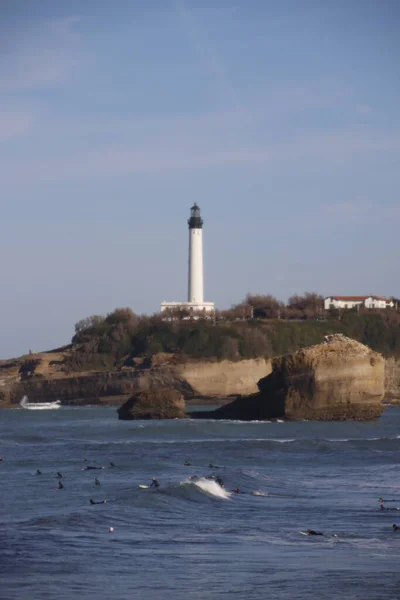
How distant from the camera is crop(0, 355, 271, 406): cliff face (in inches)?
5084

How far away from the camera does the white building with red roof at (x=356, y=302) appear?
163125 mm

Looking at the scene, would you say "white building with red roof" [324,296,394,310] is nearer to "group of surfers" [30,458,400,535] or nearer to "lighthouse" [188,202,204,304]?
"lighthouse" [188,202,204,304]

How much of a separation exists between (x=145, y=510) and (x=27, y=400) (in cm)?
10100

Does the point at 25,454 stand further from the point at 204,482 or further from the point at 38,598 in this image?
the point at 38,598

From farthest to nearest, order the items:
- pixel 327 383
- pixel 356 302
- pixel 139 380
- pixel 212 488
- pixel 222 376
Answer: pixel 356 302, pixel 222 376, pixel 139 380, pixel 327 383, pixel 212 488

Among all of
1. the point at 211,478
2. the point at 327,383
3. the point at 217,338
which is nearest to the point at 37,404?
the point at 217,338

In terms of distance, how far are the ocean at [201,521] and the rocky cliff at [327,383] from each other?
14.9 metres

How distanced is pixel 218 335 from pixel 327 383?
55.6m

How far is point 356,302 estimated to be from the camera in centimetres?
16438

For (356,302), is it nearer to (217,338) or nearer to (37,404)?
(217,338)

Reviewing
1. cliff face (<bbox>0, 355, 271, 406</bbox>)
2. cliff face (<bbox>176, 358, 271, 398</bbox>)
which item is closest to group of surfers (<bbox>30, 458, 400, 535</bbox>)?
cliff face (<bbox>0, 355, 271, 406</bbox>)

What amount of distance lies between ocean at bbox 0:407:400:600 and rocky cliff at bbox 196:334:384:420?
14.9 metres

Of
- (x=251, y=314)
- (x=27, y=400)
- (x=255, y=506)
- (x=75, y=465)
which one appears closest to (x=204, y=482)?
(x=255, y=506)

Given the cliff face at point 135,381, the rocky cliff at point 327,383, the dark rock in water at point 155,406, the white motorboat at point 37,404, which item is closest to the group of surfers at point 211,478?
the rocky cliff at point 327,383
